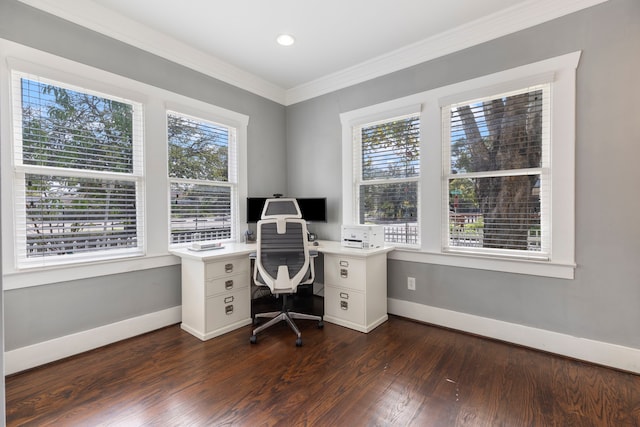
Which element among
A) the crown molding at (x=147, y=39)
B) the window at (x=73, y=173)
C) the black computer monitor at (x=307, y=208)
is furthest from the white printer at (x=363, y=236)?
the crown molding at (x=147, y=39)

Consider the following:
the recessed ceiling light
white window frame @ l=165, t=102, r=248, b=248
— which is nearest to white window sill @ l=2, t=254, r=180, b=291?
white window frame @ l=165, t=102, r=248, b=248

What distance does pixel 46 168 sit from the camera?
7.40 feet

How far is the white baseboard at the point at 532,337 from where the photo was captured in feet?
7.09

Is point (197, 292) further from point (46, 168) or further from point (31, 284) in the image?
point (46, 168)

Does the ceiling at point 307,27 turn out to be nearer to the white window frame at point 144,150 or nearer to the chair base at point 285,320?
the white window frame at point 144,150

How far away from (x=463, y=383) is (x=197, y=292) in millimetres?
2209

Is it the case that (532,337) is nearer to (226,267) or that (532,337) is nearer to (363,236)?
(363,236)

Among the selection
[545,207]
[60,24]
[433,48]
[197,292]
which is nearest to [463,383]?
[545,207]

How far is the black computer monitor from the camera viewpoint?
360 centimetres

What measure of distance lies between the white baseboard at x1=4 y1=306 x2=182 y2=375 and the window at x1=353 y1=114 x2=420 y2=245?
2268 millimetres

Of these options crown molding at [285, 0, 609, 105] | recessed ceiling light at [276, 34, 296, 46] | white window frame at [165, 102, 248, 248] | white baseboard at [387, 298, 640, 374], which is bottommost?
white baseboard at [387, 298, 640, 374]

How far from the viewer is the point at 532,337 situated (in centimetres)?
246

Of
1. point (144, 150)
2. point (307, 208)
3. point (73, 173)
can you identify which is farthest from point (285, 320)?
point (73, 173)

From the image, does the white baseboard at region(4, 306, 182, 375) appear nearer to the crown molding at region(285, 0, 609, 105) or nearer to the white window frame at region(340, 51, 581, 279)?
the white window frame at region(340, 51, 581, 279)
